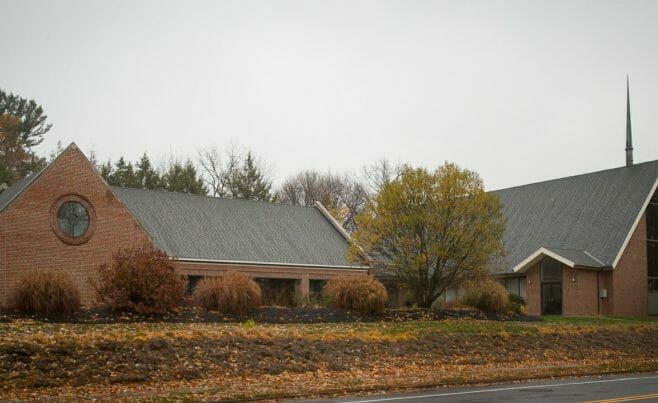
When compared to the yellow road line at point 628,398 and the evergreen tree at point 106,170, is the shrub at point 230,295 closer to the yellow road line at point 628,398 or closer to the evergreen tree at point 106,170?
the yellow road line at point 628,398

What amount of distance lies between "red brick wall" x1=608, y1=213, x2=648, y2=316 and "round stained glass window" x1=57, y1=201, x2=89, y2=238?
2650 centimetres

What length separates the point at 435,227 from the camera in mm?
31562

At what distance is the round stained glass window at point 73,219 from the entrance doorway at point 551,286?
23.4 m

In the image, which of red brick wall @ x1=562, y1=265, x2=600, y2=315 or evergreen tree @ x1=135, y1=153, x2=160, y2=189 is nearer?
red brick wall @ x1=562, y1=265, x2=600, y2=315

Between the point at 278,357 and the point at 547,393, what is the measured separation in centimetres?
656

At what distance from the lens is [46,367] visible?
1502 cm

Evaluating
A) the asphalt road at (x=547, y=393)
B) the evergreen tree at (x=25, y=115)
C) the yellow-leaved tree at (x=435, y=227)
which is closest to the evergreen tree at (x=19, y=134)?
the evergreen tree at (x=25, y=115)

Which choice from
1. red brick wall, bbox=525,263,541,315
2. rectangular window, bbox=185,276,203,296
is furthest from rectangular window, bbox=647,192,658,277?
rectangular window, bbox=185,276,203,296

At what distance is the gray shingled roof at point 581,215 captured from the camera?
4084 cm

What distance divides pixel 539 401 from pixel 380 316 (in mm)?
15239

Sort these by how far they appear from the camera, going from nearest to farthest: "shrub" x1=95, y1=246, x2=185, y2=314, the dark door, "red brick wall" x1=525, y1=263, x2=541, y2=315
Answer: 1. "shrub" x1=95, y1=246, x2=185, y2=314
2. the dark door
3. "red brick wall" x1=525, y1=263, x2=541, y2=315

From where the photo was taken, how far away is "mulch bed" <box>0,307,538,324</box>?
2253 centimetres

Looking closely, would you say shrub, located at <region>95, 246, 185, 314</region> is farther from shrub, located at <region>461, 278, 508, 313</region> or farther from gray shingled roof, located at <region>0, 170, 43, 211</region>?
shrub, located at <region>461, 278, 508, 313</region>

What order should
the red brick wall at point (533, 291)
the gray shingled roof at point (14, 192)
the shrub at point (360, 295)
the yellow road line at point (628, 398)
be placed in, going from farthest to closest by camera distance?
1. the red brick wall at point (533, 291)
2. the gray shingled roof at point (14, 192)
3. the shrub at point (360, 295)
4. the yellow road line at point (628, 398)
